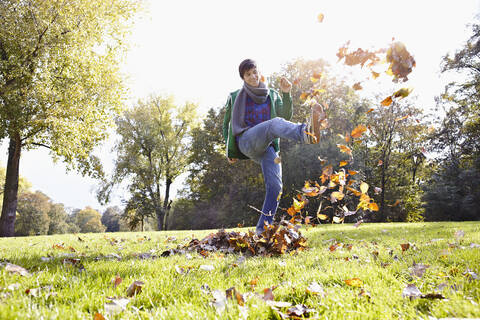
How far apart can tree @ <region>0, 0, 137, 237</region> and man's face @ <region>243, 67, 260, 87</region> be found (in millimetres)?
10245

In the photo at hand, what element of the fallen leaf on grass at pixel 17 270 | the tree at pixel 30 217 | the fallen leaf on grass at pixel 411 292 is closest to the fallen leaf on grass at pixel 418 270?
the fallen leaf on grass at pixel 411 292

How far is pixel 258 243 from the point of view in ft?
10.7

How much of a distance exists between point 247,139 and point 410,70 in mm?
2140

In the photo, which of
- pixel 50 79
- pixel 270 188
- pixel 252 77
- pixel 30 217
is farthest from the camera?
pixel 30 217

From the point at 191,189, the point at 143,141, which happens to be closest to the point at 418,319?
the point at 191,189

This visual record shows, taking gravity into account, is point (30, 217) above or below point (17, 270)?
above

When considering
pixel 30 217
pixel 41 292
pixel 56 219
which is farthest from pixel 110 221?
pixel 41 292

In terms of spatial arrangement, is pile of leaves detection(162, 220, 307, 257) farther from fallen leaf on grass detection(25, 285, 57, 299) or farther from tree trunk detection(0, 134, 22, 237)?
tree trunk detection(0, 134, 22, 237)

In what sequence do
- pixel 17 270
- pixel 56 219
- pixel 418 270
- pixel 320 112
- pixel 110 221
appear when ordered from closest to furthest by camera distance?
pixel 418 270 → pixel 17 270 → pixel 320 112 → pixel 56 219 → pixel 110 221

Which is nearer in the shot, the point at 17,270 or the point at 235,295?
the point at 235,295

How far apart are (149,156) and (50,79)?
17.1 meters

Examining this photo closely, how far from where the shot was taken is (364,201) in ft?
8.71

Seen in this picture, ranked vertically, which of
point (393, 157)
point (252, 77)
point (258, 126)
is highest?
point (393, 157)

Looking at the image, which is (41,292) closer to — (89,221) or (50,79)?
(50,79)
